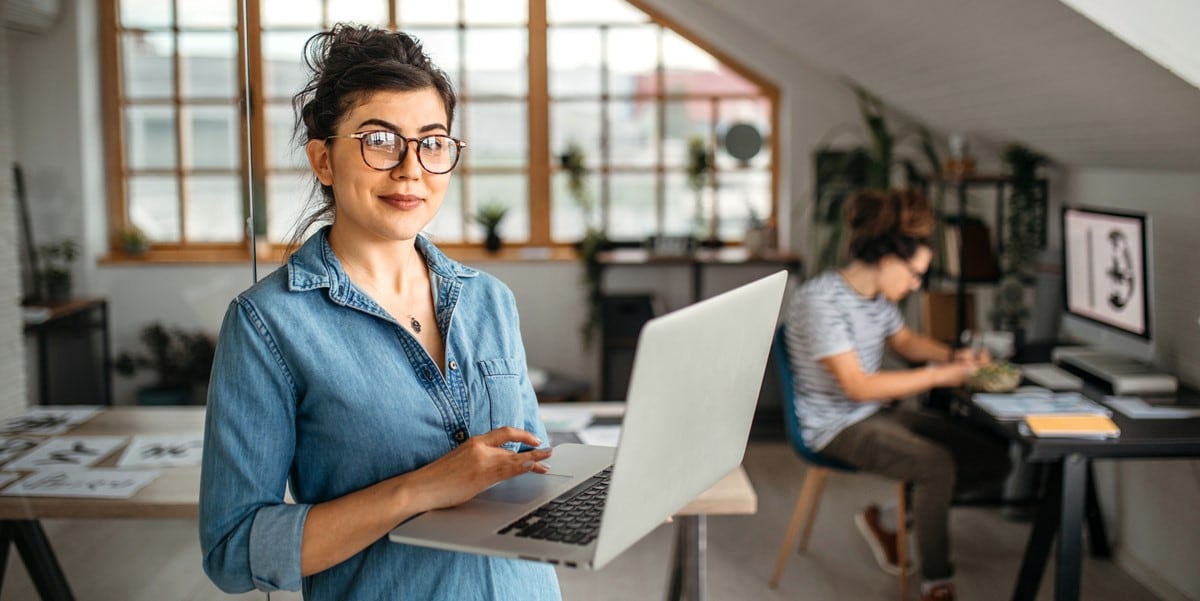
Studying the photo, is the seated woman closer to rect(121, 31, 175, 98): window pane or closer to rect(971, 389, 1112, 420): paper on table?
rect(971, 389, 1112, 420): paper on table

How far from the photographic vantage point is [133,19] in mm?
1556

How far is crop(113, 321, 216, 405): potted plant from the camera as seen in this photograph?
156cm

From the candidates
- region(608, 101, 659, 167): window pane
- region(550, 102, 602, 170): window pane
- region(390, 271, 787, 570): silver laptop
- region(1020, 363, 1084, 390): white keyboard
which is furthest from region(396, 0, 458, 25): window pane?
region(390, 271, 787, 570): silver laptop

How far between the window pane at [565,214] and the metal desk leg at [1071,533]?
329 cm

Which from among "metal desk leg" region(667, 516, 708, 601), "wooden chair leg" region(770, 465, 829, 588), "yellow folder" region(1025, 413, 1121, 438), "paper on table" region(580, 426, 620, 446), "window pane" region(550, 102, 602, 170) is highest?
"window pane" region(550, 102, 602, 170)

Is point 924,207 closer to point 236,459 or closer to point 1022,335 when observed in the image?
point 1022,335

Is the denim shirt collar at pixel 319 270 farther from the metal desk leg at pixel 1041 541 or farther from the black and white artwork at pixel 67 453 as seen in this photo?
the metal desk leg at pixel 1041 541

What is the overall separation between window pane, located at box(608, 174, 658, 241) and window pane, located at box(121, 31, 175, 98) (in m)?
4.04

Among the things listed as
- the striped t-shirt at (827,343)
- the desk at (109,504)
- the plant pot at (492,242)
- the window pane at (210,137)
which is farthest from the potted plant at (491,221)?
the desk at (109,504)

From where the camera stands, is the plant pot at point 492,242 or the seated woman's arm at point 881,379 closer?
the seated woman's arm at point 881,379

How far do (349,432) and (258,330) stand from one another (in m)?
0.14

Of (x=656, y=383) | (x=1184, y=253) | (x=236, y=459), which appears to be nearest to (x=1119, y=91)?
(x=1184, y=253)

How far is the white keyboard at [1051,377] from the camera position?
131 inches


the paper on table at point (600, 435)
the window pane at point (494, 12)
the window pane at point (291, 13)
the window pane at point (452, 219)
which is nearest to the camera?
the window pane at point (291, 13)
